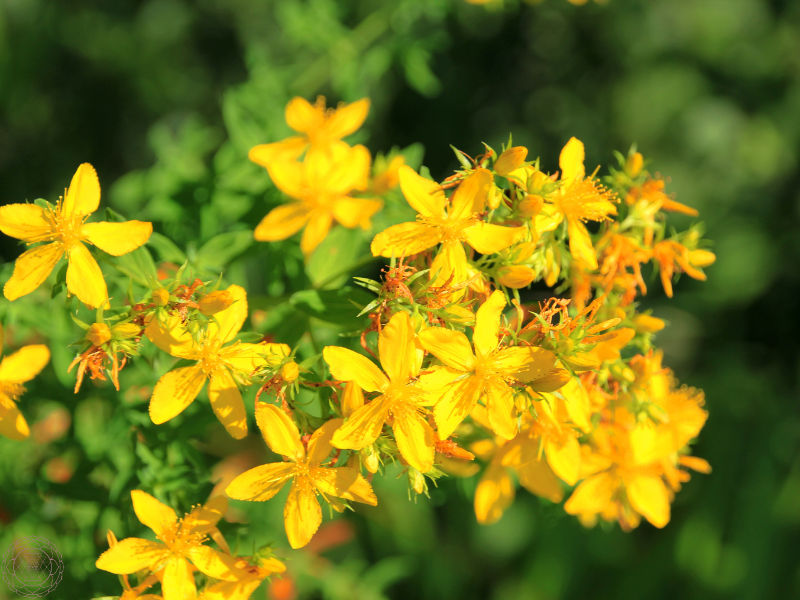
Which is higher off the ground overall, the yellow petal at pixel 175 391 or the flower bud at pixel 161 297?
the flower bud at pixel 161 297

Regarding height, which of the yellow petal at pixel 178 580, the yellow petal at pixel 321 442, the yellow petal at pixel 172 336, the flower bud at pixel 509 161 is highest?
the flower bud at pixel 509 161

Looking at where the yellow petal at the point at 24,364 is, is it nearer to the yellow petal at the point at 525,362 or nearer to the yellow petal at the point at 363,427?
the yellow petal at the point at 363,427

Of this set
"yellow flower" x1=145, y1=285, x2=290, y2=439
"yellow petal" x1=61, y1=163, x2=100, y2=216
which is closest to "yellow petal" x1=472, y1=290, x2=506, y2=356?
"yellow flower" x1=145, y1=285, x2=290, y2=439

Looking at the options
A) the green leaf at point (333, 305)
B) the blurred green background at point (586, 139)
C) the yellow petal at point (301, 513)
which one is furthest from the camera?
the blurred green background at point (586, 139)

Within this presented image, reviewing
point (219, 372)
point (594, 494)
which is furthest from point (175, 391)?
point (594, 494)

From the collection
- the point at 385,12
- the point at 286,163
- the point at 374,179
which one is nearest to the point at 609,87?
the point at 385,12

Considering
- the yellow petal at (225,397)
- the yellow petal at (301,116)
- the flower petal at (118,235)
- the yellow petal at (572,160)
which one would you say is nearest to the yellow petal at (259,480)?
the yellow petal at (225,397)

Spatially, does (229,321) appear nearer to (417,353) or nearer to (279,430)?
(279,430)

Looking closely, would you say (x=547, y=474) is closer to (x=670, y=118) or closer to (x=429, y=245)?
(x=429, y=245)
